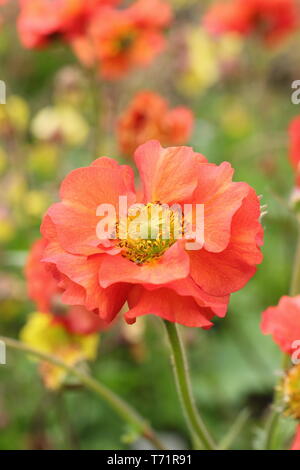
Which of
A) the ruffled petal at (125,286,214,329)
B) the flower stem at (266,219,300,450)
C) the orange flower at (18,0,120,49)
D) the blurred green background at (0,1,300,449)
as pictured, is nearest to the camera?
the ruffled petal at (125,286,214,329)

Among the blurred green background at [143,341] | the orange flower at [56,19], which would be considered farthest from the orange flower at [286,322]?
the orange flower at [56,19]

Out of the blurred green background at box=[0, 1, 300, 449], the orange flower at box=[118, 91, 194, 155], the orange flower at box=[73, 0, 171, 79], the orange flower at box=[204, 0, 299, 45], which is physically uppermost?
the orange flower at box=[204, 0, 299, 45]

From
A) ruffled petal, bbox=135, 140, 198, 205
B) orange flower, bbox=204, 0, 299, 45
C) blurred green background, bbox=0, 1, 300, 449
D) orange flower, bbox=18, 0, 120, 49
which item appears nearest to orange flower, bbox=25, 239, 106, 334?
blurred green background, bbox=0, 1, 300, 449

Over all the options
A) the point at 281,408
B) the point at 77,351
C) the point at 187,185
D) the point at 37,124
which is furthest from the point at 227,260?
the point at 37,124

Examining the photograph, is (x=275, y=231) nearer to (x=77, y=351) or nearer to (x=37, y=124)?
(x=37, y=124)

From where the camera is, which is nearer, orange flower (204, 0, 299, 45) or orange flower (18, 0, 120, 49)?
orange flower (18, 0, 120, 49)

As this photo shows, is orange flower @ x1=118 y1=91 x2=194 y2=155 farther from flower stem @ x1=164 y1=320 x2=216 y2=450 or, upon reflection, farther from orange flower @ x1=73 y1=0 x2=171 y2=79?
flower stem @ x1=164 y1=320 x2=216 y2=450

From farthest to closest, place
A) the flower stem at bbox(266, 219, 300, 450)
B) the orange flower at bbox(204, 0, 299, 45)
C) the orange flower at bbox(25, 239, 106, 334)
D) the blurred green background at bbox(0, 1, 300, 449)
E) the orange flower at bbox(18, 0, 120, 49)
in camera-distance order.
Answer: the orange flower at bbox(204, 0, 299, 45)
the blurred green background at bbox(0, 1, 300, 449)
the orange flower at bbox(18, 0, 120, 49)
the orange flower at bbox(25, 239, 106, 334)
the flower stem at bbox(266, 219, 300, 450)
